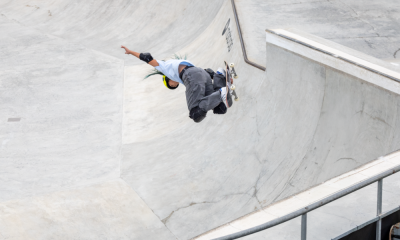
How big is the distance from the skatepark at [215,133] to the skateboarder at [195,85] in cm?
110

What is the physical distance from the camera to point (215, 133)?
286 inches

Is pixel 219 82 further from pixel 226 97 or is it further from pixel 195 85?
pixel 226 97

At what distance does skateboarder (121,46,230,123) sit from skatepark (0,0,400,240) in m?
1.10

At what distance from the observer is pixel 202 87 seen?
5.76m

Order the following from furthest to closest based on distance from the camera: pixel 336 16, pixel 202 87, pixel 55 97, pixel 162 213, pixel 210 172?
pixel 55 97, pixel 336 16, pixel 210 172, pixel 162 213, pixel 202 87

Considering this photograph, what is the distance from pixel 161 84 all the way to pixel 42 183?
12.9 ft

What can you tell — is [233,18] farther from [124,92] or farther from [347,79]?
[347,79]

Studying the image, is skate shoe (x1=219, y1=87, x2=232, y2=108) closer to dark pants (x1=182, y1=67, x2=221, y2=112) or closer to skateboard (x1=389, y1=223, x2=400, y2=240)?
dark pants (x1=182, y1=67, x2=221, y2=112)

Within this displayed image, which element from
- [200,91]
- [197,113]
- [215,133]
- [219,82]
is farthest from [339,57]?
[215,133]

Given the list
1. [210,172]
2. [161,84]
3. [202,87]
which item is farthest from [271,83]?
[161,84]

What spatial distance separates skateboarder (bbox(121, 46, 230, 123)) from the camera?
5648 mm

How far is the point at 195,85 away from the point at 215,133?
5.58ft

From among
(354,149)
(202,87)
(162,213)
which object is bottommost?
(162,213)

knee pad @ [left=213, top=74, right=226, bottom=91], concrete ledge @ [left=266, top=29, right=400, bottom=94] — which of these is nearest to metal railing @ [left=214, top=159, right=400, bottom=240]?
concrete ledge @ [left=266, top=29, right=400, bottom=94]
